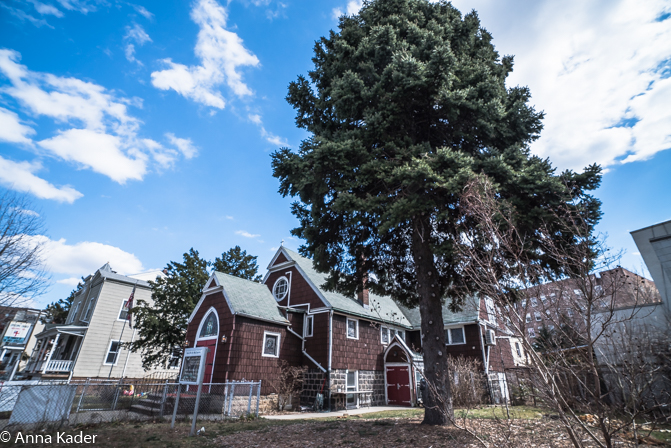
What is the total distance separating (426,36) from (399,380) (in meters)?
18.9

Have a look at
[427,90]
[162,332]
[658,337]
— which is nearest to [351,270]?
[427,90]

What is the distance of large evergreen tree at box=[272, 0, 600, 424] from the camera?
8.38 meters

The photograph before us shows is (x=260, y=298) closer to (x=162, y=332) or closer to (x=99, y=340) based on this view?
(x=162, y=332)

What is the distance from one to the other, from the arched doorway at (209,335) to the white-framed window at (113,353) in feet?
41.0

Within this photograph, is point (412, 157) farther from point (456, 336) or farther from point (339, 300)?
point (456, 336)

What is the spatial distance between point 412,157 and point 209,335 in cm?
1450

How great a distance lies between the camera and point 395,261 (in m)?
12.0

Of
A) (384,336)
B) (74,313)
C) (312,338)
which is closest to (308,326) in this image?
(312,338)

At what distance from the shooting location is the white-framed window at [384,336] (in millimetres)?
21734

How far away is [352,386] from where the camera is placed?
18.3m

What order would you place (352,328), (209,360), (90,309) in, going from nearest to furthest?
(209,360), (352,328), (90,309)

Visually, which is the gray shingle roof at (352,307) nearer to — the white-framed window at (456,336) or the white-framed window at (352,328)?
the white-framed window at (352,328)

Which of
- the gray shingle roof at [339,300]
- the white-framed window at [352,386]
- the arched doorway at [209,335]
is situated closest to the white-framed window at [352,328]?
the gray shingle roof at [339,300]

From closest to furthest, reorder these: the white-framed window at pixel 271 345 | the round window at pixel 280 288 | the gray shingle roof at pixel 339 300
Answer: the white-framed window at pixel 271 345 < the gray shingle roof at pixel 339 300 < the round window at pixel 280 288
